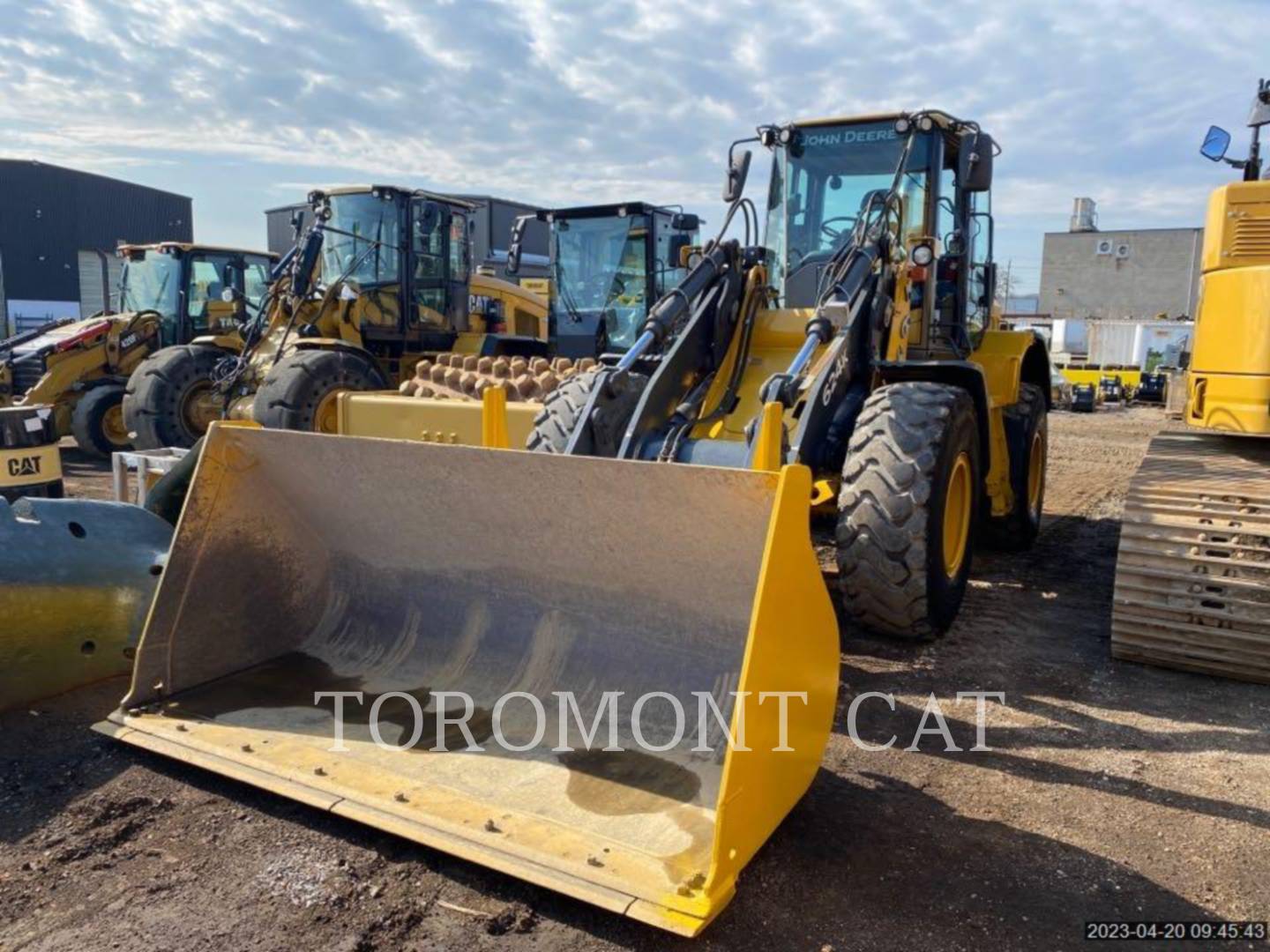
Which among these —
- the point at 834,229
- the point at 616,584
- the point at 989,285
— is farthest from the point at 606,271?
the point at 616,584

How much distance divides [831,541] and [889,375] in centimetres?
168

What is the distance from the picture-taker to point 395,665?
11.8 ft

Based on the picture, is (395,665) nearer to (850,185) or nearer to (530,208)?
(850,185)

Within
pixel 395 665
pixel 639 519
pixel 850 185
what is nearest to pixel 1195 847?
pixel 639 519

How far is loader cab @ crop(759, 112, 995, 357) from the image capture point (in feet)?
17.6

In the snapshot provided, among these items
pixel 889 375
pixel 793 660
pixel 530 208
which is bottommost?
pixel 793 660

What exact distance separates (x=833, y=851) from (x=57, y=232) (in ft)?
125

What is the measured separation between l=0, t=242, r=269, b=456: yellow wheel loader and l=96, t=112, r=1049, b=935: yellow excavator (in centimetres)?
876

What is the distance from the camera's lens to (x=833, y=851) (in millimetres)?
2750

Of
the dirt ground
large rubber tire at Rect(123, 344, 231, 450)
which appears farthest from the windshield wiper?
the dirt ground

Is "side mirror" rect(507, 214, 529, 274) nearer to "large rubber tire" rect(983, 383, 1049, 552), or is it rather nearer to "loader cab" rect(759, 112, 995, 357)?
"loader cab" rect(759, 112, 995, 357)

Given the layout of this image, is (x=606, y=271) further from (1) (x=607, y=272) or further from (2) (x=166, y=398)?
(2) (x=166, y=398)

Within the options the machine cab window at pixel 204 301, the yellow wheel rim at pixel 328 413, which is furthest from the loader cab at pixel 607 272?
the machine cab window at pixel 204 301

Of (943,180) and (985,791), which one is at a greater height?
(943,180)
